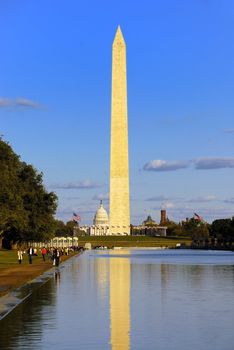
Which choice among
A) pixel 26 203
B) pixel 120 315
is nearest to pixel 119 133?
pixel 26 203

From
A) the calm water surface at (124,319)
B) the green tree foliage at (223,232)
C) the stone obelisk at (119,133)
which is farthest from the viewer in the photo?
the green tree foliage at (223,232)

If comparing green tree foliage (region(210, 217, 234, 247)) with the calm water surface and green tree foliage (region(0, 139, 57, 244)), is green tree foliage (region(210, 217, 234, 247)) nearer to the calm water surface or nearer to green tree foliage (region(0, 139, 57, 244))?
green tree foliage (region(0, 139, 57, 244))

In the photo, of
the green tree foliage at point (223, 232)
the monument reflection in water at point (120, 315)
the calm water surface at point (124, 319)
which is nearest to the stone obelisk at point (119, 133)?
the green tree foliage at point (223, 232)

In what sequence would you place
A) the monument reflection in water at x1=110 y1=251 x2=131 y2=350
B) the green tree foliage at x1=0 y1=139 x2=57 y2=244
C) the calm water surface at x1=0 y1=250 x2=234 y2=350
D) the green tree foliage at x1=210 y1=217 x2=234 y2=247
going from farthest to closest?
the green tree foliage at x1=210 y1=217 x2=234 y2=247
the green tree foliage at x1=0 y1=139 x2=57 y2=244
the monument reflection in water at x1=110 y1=251 x2=131 y2=350
the calm water surface at x1=0 y1=250 x2=234 y2=350

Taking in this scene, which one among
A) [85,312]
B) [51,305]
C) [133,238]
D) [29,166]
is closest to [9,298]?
[51,305]

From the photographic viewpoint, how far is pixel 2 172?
230ft

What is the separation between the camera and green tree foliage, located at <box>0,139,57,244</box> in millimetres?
75625

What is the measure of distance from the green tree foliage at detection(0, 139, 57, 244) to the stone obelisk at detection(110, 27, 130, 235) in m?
→ 23.5

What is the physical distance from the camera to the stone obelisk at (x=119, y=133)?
117938 millimetres

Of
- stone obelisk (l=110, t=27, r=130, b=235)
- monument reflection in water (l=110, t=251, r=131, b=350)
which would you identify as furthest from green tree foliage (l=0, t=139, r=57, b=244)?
monument reflection in water (l=110, t=251, r=131, b=350)

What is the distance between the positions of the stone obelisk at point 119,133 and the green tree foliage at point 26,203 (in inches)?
926

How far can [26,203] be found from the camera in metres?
94.8

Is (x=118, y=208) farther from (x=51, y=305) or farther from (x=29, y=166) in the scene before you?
(x=51, y=305)

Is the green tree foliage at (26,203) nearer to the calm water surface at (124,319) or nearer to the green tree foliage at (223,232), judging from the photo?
the calm water surface at (124,319)
